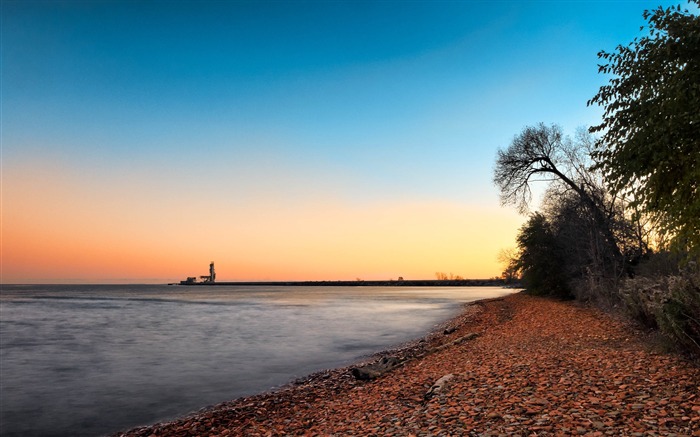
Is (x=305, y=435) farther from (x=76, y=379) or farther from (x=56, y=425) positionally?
(x=76, y=379)

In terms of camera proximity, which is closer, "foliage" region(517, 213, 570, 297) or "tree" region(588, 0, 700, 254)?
"tree" region(588, 0, 700, 254)

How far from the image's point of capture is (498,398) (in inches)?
303

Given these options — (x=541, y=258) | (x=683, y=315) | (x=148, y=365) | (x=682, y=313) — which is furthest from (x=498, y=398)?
(x=541, y=258)

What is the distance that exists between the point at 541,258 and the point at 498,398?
37.4 m

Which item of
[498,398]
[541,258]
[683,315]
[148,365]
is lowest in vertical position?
[148,365]

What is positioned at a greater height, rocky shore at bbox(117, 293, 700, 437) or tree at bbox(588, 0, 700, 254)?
tree at bbox(588, 0, 700, 254)

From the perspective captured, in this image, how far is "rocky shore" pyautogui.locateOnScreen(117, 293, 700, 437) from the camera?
20.7ft

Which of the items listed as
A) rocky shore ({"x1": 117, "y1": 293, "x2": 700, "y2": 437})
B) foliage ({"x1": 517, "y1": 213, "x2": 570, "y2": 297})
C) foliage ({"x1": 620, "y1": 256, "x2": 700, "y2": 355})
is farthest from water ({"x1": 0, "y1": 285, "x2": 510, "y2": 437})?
foliage ({"x1": 517, "y1": 213, "x2": 570, "y2": 297})

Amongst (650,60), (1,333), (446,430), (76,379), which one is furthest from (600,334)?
(1,333)

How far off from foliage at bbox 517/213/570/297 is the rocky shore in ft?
91.8

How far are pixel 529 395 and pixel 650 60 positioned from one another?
8.18 metres

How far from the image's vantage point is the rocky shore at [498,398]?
20.7ft

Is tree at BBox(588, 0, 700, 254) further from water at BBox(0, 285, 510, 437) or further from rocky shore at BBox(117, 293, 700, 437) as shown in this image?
water at BBox(0, 285, 510, 437)

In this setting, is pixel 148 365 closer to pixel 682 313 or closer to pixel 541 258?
pixel 682 313
